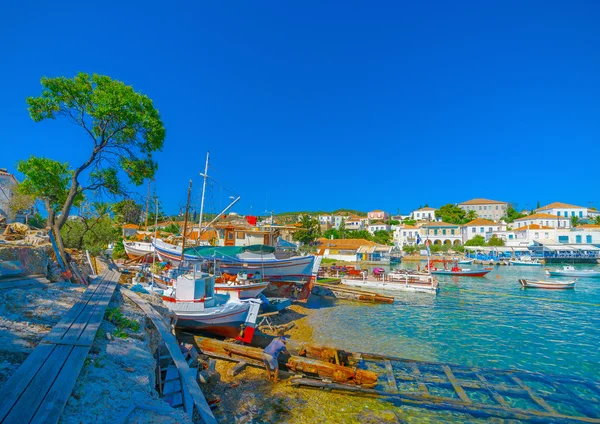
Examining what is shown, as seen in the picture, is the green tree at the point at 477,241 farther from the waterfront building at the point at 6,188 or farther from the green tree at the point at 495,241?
the waterfront building at the point at 6,188

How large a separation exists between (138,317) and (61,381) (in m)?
4.08

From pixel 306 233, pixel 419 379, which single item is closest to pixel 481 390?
pixel 419 379

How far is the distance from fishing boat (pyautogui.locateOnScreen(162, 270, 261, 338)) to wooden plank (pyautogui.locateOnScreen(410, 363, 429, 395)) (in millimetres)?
6973

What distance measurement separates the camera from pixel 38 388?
132 inches

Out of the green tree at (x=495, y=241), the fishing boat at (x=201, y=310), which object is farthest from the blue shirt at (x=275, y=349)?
the green tree at (x=495, y=241)

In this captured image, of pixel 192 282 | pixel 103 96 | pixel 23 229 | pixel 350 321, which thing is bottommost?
pixel 350 321

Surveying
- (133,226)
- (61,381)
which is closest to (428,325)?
(61,381)

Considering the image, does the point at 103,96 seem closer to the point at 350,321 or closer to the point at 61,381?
the point at 61,381

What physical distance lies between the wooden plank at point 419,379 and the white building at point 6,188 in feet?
117

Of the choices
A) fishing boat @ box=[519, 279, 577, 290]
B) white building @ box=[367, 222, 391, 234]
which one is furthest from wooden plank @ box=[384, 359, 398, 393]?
white building @ box=[367, 222, 391, 234]

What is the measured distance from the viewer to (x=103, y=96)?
12.3m

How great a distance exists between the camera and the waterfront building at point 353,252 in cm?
7575

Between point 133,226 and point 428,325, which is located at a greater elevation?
point 133,226

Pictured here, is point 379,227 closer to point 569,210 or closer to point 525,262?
point 525,262
